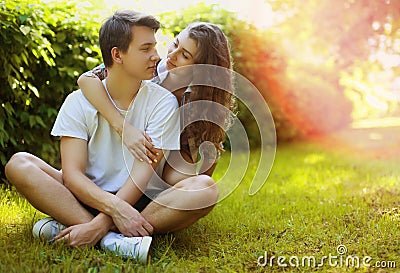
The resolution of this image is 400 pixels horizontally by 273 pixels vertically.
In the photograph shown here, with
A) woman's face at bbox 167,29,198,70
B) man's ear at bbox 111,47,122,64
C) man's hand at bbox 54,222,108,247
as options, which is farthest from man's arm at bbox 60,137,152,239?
woman's face at bbox 167,29,198,70

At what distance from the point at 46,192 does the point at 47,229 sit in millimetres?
183

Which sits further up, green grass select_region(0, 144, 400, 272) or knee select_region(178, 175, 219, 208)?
knee select_region(178, 175, 219, 208)

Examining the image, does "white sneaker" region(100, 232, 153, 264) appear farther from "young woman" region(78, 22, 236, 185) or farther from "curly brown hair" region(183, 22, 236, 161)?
"curly brown hair" region(183, 22, 236, 161)

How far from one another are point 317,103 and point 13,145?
5.25 meters

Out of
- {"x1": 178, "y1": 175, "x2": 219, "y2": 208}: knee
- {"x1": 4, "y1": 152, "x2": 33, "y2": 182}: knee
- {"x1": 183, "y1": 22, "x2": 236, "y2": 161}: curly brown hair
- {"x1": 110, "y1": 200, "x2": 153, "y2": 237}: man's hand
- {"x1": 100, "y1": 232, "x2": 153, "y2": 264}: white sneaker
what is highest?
{"x1": 183, "y1": 22, "x2": 236, "y2": 161}: curly brown hair

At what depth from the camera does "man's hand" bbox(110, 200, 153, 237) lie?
249 cm

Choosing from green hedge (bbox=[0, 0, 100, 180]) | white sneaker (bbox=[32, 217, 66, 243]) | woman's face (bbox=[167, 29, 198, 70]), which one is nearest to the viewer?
white sneaker (bbox=[32, 217, 66, 243])

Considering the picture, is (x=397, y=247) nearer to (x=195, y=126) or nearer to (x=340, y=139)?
(x=195, y=126)

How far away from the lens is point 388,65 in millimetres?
7555

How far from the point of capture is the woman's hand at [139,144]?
8.52 feet

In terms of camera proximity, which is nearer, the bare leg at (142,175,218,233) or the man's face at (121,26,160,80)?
the bare leg at (142,175,218,233)

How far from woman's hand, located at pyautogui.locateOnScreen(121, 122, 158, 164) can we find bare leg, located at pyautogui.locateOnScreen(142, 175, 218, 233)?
0.19m

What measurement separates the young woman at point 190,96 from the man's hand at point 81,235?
415 millimetres

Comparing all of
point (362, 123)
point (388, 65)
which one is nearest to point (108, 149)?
point (388, 65)
